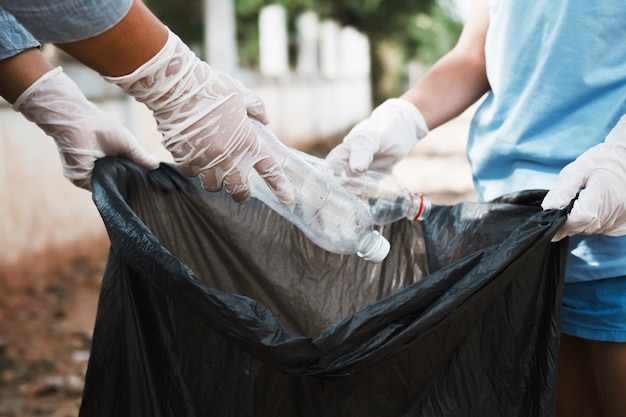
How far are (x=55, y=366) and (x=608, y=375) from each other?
116 inches

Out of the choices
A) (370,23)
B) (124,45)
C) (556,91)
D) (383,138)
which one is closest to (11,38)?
(124,45)

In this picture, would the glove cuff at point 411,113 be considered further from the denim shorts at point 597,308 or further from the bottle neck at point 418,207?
the denim shorts at point 597,308

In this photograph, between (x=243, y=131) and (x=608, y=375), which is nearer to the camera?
(x=243, y=131)

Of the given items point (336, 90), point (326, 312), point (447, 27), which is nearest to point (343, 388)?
point (326, 312)

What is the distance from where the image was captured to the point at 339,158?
1980 mm

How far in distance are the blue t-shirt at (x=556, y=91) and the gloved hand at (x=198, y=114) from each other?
586 millimetres

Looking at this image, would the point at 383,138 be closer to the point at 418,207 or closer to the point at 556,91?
the point at 418,207

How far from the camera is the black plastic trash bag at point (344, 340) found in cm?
134

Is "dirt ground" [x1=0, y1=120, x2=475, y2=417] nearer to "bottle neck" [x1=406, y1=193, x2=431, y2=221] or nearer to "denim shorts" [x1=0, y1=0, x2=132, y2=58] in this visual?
"bottle neck" [x1=406, y1=193, x2=431, y2=221]

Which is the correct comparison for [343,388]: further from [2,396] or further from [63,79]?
[2,396]

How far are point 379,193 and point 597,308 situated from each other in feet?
2.13

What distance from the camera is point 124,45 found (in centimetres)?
138

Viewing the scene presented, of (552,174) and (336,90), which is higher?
(552,174)

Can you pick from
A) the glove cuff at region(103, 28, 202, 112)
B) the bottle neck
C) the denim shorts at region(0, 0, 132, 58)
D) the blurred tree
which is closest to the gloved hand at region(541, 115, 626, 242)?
the bottle neck
